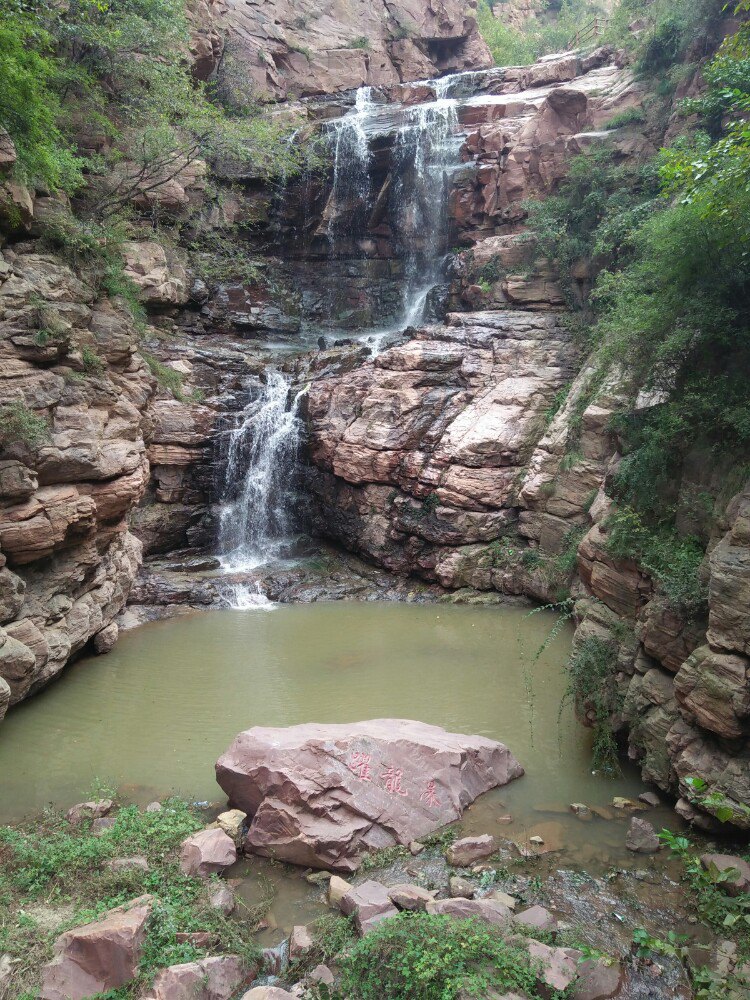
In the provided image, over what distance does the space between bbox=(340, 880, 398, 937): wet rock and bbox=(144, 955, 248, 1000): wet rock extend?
2.81ft

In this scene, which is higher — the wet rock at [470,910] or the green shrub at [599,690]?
the green shrub at [599,690]

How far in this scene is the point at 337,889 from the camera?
523cm

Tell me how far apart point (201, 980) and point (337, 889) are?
1.33 m

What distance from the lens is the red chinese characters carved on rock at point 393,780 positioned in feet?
20.3

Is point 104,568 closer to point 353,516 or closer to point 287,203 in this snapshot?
point 353,516

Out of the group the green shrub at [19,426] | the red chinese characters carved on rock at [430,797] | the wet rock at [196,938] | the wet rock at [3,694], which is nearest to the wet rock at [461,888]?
the red chinese characters carved on rock at [430,797]

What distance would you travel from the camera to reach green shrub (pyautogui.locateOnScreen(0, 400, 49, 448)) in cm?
863

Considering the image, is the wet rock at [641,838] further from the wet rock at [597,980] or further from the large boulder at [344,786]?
the wet rock at [597,980]

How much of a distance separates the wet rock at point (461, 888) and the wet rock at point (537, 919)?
0.41 meters

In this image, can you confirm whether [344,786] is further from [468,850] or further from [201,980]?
[201,980]

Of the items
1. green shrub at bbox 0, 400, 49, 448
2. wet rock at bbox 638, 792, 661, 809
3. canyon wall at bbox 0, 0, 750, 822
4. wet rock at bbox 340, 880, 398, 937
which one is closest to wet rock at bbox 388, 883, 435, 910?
wet rock at bbox 340, 880, 398, 937

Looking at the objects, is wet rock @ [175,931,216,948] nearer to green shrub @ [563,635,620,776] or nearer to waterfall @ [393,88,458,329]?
green shrub @ [563,635,620,776]

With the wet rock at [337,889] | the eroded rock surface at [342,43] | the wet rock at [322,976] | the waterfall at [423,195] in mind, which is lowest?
the wet rock at [337,889]

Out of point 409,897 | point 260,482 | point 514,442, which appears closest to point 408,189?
point 514,442
